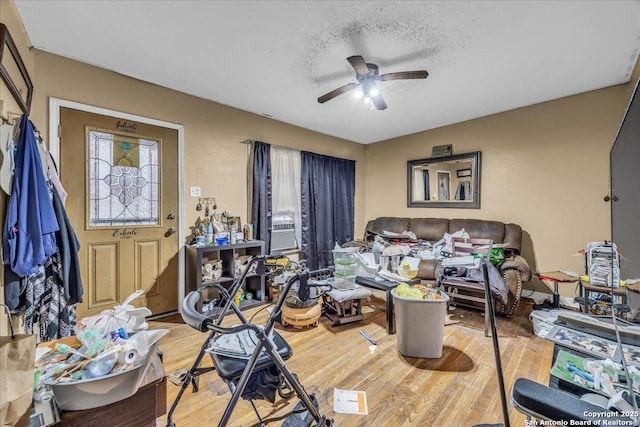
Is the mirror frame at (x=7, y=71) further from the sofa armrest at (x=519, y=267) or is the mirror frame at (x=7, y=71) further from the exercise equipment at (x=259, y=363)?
the sofa armrest at (x=519, y=267)

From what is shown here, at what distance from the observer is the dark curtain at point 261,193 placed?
12.3 ft

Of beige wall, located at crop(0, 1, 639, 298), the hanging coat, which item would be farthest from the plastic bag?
beige wall, located at crop(0, 1, 639, 298)

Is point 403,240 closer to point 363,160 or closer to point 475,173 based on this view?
point 475,173

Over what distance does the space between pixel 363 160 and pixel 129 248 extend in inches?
167

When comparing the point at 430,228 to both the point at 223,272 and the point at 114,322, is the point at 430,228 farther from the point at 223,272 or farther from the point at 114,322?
the point at 114,322

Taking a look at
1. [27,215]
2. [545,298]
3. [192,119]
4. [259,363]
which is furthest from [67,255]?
[545,298]

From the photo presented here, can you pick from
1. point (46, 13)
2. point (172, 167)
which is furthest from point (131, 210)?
point (46, 13)

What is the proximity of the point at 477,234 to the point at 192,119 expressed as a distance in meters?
3.97

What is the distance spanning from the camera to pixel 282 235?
13.8ft

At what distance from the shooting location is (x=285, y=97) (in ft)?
10.6

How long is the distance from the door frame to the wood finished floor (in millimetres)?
727

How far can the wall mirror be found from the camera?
4121 millimetres

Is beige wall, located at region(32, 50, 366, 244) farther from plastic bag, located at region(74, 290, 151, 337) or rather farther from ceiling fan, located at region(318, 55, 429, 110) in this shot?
plastic bag, located at region(74, 290, 151, 337)

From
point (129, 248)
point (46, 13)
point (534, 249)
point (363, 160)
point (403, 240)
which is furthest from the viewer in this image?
point (363, 160)
